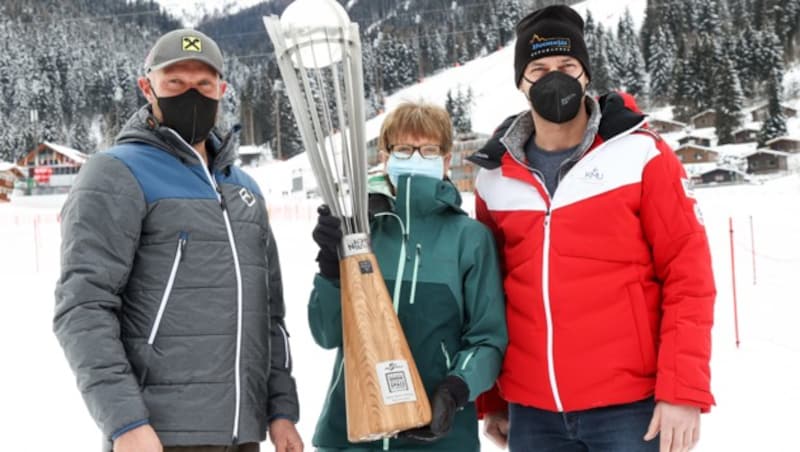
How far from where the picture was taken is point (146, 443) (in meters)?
1.64

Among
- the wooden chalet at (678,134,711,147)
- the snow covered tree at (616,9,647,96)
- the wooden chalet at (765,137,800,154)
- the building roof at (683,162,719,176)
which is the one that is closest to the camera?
the building roof at (683,162,719,176)

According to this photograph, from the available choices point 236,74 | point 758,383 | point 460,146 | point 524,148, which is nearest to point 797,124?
point 460,146

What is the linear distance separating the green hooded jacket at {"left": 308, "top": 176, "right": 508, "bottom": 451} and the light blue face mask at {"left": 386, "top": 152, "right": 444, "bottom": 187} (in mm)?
30

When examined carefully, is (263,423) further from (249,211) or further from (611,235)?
(611,235)

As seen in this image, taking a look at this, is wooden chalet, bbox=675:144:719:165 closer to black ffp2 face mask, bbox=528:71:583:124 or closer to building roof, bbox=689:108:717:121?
building roof, bbox=689:108:717:121

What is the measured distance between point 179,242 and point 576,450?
1.28 meters

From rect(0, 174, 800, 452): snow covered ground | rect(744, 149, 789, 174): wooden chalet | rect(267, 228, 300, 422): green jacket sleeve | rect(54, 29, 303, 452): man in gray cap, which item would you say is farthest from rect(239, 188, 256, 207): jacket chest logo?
rect(744, 149, 789, 174): wooden chalet

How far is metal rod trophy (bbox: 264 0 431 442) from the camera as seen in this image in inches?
63.0

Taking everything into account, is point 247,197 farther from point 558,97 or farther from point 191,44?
point 558,97

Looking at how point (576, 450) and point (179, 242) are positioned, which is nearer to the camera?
point (179, 242)

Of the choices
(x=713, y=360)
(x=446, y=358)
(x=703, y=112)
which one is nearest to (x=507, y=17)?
(x=703, y=112)

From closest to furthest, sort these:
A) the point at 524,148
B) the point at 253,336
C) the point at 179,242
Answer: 1. the point at 179,242
2. the point at 253,336
3. the point at 524,148

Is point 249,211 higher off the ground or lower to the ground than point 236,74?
lower

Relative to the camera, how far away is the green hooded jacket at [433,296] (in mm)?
1895
